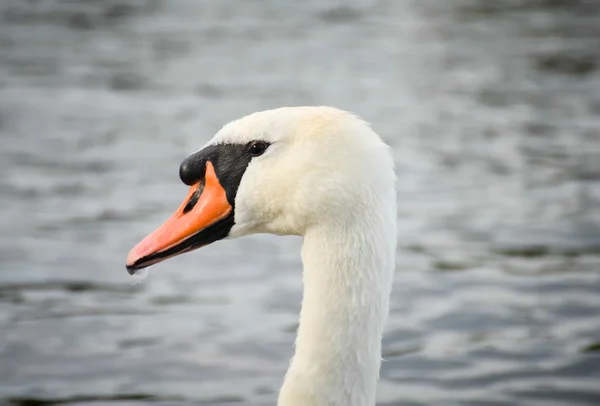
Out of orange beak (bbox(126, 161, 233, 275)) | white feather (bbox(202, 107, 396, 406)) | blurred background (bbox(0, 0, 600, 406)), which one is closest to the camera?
white feather (bbox(202, 107, 396, 406))

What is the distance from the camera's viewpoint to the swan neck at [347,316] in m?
3.86

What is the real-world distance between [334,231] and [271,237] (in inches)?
242

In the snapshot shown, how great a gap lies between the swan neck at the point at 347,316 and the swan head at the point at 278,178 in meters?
0.09

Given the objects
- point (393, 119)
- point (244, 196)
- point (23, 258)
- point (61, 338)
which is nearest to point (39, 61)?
point (393, 119)

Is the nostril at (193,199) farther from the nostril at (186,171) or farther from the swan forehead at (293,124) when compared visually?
the swan forehead at (293,124)

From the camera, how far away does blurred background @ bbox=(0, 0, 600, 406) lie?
7.30 meters

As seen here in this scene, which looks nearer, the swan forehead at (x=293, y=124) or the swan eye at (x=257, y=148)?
the swan forehead at (x=293, y=124)

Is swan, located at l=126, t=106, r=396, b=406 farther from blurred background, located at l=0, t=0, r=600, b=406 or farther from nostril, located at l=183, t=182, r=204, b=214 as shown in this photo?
blurred background, located at l=0, t=0, r=600, b=406

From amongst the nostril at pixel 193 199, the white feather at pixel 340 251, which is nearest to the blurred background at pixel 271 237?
the nostril at pixel 193 199

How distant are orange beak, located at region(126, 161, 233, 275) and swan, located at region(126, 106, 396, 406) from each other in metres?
0.24

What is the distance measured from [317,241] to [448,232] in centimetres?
604

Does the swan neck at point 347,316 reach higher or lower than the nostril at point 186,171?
lower

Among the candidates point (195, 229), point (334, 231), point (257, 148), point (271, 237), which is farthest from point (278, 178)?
point (271, 237)

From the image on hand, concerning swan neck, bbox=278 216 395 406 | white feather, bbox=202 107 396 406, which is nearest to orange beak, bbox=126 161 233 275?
white feather, bbox=202 107 396 406
